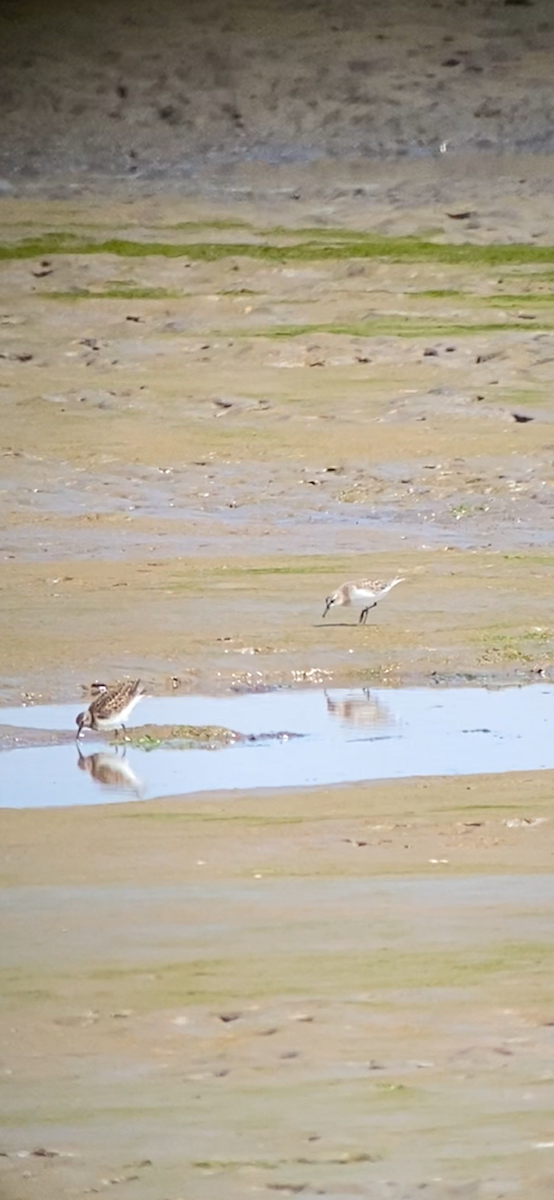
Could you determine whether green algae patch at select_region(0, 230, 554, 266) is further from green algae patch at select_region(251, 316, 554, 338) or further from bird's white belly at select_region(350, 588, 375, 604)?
bird's white belly at select_region(350, 588, 375, 604)

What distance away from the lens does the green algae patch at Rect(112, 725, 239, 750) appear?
8.98 meters

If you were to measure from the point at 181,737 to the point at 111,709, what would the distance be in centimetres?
38

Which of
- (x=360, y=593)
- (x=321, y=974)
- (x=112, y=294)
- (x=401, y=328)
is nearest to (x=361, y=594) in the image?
(x=360, y=593)

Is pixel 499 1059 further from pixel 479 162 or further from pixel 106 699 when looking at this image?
pixel 479 162

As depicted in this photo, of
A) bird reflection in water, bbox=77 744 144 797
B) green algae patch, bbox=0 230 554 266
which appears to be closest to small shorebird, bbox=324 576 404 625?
bird reflection in water, bbox=77 744 144 797

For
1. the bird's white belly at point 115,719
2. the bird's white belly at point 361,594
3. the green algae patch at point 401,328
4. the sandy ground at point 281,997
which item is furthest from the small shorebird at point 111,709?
the green algae patch at point 401,328

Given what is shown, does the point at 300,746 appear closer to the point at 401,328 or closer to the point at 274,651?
the point at 274,651

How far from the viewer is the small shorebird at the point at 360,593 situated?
10531mm

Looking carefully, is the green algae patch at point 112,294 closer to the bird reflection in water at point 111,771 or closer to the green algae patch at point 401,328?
the green algae patch at point 401,328

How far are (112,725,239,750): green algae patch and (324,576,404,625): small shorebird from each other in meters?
1.55

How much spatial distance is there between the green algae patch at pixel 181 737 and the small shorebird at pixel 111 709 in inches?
4.0

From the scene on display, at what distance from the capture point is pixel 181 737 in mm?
9078

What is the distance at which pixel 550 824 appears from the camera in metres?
7.70

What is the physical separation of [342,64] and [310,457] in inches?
228
